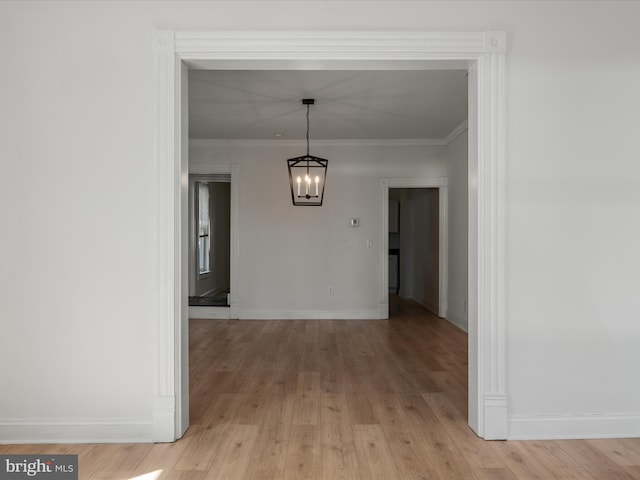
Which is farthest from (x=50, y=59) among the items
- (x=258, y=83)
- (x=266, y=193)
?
(x=266, y=193)

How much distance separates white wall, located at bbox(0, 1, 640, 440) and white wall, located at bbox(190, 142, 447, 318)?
4117 mm

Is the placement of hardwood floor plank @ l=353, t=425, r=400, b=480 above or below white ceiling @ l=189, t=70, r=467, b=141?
below

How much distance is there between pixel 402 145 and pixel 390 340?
301 centimetres

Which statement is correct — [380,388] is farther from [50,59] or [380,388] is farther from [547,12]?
[50,59]

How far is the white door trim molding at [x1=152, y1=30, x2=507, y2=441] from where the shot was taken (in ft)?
8.87

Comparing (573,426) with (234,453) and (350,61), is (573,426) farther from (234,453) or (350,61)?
(350,61)

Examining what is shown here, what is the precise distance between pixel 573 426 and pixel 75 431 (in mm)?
2986

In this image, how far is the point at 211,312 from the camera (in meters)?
6.94

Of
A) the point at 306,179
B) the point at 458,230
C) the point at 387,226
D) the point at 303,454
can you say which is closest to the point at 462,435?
the point at 303,454

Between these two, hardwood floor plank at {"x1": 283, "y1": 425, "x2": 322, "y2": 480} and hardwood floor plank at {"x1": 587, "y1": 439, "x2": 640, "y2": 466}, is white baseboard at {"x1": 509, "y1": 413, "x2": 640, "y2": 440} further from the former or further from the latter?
hardwood floor plank at {"x1": 283, "y1": 425, "x2": 322, "y2": 480}

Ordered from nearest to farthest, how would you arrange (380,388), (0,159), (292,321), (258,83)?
(0,159) < (380,388) < (258,83) < (292,321)

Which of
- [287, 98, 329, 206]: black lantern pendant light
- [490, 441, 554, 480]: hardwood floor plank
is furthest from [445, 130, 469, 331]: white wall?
[490, 441, 554, 480]: hardwood floor plank

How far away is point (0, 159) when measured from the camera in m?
2.70

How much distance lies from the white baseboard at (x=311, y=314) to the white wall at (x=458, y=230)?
3.81 ft
